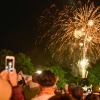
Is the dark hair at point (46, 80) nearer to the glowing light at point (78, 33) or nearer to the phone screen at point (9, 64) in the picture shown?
the phone screen at point (9, 64)

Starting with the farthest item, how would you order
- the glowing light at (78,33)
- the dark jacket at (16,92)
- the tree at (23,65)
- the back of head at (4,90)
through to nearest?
1. the tree at (23,65)
2. the glowing light at (78,33)
3. the dark jacket at (16,92)
4. the back of head at (4,90)

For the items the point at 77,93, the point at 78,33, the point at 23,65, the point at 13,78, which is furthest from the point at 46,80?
the point at 23,65

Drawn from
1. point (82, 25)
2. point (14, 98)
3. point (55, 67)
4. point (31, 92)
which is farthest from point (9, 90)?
point (55, 67)

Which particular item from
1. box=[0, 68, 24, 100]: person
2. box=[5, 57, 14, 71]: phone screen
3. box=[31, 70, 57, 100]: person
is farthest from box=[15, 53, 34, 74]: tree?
box=[0, 68, 24, 100]: person

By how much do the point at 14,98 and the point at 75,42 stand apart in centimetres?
3205

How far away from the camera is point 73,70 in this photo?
55.1 metres

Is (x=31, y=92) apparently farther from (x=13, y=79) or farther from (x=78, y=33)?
(x=78, y=33)

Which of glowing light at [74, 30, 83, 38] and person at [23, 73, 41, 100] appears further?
glowing light at [74, 30, 83, 38]

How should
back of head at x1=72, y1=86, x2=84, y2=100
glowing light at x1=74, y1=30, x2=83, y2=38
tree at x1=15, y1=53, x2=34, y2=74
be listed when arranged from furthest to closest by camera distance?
tree at x1=15, y1=53, x2=34, y2=74
glowing light at x1=74, y1=30, x2=83, y2=38
back of head at x1=72, y1=86, x2=84, y2=100

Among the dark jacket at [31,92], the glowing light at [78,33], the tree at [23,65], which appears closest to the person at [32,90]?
the dark jacket at [31,92]

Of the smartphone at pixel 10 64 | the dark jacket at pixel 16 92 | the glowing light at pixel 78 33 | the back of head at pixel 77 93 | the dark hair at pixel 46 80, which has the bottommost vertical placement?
the back of head at pixel 77 93

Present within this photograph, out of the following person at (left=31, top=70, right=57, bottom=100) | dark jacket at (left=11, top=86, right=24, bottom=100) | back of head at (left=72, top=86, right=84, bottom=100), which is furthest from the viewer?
back of head at (left=72, top=86, right=84, bottom=100)

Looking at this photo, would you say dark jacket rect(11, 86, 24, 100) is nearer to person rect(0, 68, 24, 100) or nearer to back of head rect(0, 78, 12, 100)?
person rect(0, 68, 24, 100)

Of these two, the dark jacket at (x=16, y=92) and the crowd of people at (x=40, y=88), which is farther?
the dark jacket at (x=16, y=92)
